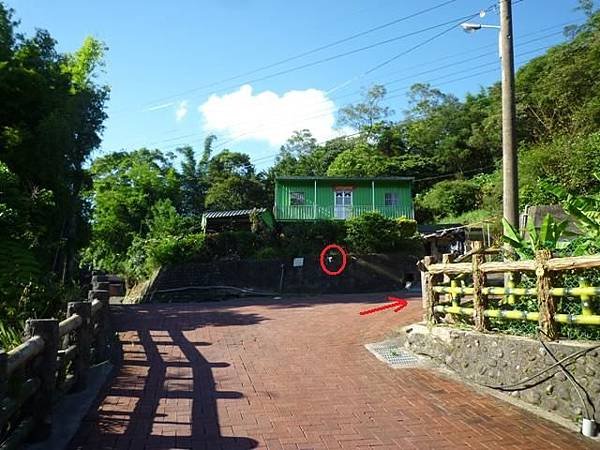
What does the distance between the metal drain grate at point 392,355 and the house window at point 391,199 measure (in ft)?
76.3

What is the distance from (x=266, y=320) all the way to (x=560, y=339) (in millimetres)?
8152

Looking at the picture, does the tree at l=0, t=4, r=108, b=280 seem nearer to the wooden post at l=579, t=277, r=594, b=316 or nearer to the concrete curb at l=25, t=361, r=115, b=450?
the concrete curb at l=25, t=361, r=115, b=450

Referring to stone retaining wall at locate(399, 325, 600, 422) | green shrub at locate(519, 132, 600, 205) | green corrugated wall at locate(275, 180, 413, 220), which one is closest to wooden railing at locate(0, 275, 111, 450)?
stone retaining wall at locate(399, 325, 600, 422)

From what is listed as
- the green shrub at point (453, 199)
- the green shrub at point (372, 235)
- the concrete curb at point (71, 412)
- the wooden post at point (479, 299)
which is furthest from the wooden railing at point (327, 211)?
the concrete curb at point (71, 412)

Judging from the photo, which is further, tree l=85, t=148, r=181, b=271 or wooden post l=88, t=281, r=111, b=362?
tree l=85, t=148, r=181, b=271

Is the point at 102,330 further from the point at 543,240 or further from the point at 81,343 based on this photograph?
the point at 543,240

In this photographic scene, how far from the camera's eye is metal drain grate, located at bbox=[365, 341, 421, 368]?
828 cm

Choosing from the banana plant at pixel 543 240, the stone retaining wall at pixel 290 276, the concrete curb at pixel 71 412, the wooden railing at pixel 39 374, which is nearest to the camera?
the wooden railing at pixel 39 374

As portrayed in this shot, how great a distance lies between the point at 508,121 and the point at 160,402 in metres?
7.82

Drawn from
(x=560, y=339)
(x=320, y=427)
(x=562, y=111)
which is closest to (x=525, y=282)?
(x=560, y=339)

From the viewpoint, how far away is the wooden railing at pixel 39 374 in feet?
13.1

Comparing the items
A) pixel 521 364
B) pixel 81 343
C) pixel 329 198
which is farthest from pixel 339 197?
pixel 81 343

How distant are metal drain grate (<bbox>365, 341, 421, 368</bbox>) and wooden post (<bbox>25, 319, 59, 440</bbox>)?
4961mm

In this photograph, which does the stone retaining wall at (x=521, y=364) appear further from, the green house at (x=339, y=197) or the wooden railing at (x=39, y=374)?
the green house at (x=339, y=197)
